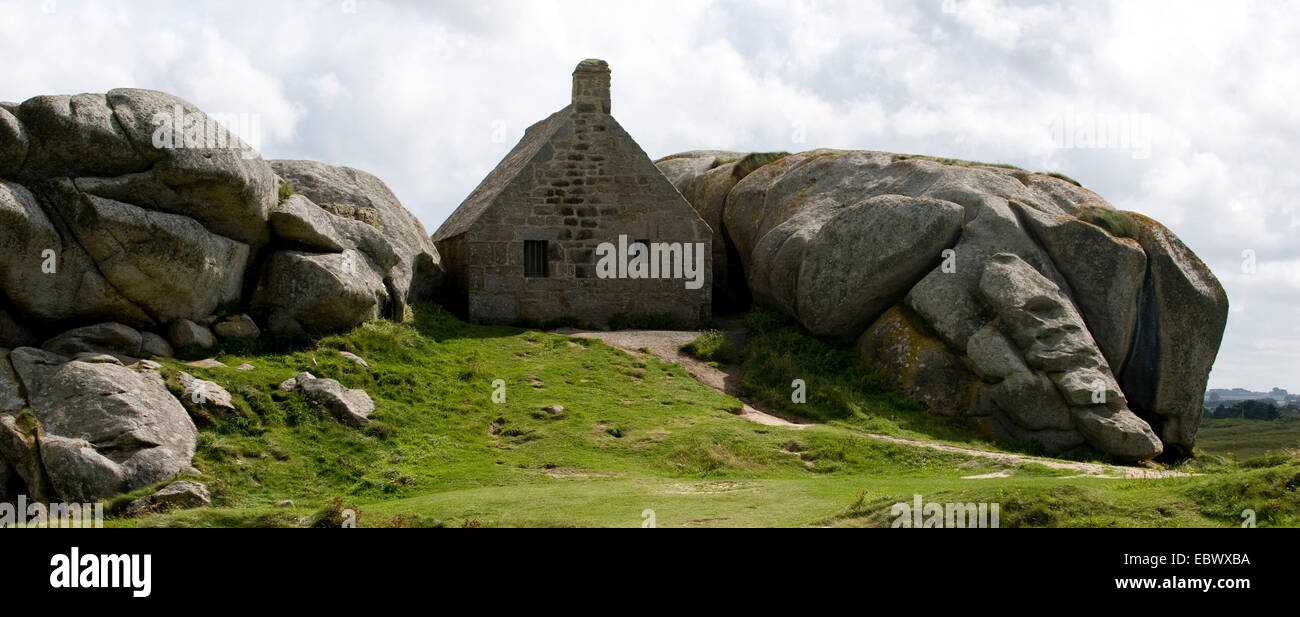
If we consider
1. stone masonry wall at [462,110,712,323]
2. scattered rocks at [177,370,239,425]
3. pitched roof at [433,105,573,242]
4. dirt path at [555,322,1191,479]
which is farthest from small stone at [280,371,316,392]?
pitched roof at [433,105,573,242]

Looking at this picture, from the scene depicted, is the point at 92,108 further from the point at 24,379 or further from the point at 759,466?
the point at 759,466

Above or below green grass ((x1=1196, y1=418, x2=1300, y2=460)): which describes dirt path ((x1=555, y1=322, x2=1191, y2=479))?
above

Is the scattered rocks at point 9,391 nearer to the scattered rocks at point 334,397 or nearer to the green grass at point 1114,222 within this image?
the scattered rocks at point 334,397

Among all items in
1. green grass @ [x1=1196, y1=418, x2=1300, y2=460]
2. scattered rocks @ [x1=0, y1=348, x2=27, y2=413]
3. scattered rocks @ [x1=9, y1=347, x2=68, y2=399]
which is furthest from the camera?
green grass @ [x1=1196, y1=418, x2=1300, y2=460]

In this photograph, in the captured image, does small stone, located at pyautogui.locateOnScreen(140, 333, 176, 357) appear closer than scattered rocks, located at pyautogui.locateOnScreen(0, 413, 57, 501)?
No

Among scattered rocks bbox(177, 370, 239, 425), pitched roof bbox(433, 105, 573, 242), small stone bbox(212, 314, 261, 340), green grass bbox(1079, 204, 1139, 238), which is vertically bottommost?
scattered rocks bbox(177, 370, 239, 425)

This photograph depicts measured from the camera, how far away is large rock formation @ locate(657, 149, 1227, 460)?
21938mm

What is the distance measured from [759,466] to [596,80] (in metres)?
13.3

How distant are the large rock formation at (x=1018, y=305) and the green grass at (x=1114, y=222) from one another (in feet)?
0.60

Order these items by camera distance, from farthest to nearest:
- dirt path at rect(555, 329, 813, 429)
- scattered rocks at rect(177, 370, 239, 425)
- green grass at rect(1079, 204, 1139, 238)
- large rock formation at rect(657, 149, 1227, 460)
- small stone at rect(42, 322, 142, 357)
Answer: green grass at rect(1079, 204, 1139, 238) < dirt path at rect(555, 329, 813, 429) < large rock formation at rect(657, 149, 1227, 460) < small stone at rect(42, 322, 142, 357) < scattered rocks at rect(177, 370, 239, 425)

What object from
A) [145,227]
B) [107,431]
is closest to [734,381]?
[145,227]

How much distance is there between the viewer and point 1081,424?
21.6 meters

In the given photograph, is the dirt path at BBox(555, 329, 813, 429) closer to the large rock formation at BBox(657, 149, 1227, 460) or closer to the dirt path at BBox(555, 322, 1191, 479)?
the dirt path at BBox(555, 322, 1191, 479)

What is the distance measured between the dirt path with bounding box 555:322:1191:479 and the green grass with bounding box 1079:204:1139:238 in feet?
19.3
